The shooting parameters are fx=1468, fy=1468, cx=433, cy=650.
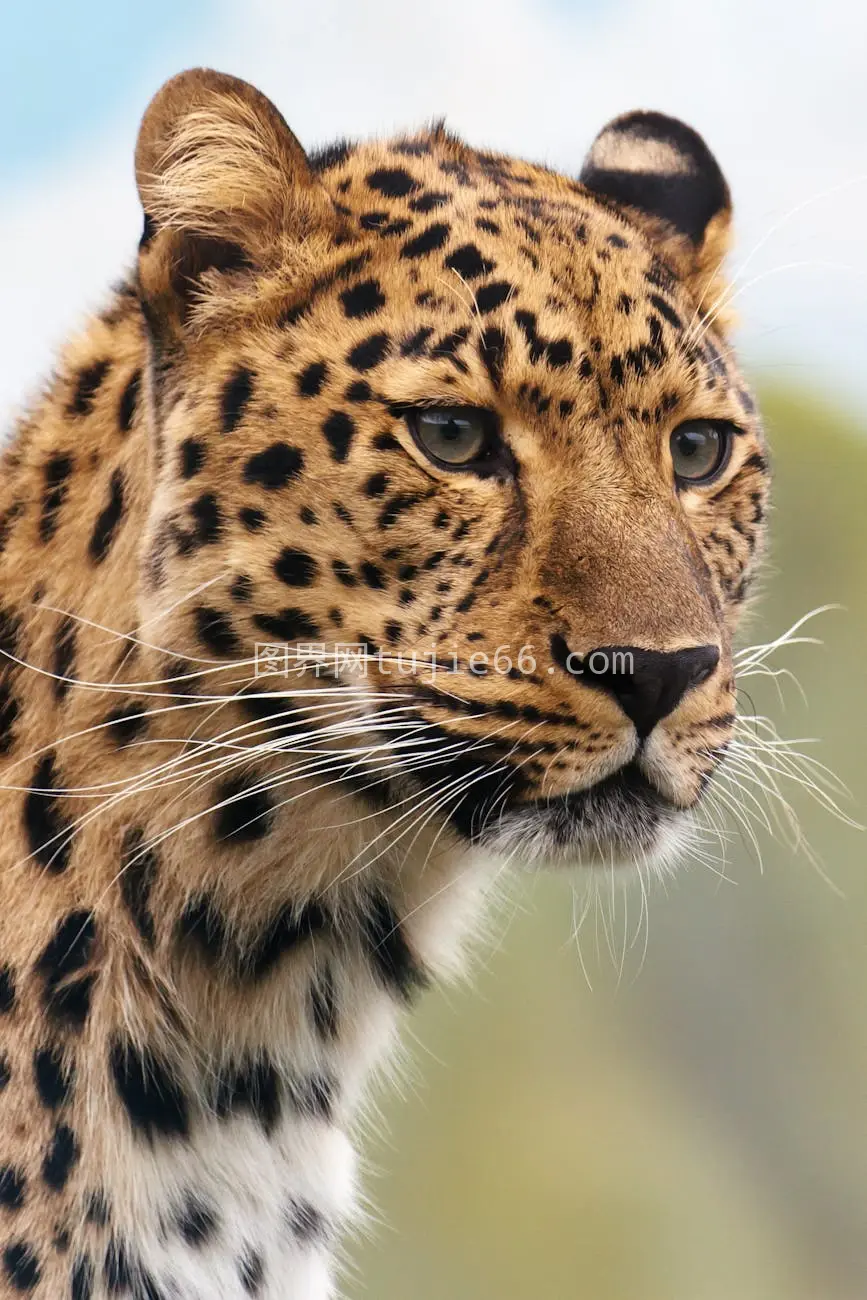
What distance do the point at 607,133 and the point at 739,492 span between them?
1206mm

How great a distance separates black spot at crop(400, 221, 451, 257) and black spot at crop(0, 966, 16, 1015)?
1.76 metres

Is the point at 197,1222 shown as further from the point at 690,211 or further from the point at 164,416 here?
the point at 690,211

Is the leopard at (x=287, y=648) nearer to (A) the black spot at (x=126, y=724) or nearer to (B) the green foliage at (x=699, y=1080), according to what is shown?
(A) the black spot at (x=126, y=724)

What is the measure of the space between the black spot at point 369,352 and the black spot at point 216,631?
0.60 m

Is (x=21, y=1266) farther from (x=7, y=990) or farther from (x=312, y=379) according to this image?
(x=312, y=379)

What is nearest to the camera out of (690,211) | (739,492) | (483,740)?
(483,740)

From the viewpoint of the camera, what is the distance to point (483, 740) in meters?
2.94

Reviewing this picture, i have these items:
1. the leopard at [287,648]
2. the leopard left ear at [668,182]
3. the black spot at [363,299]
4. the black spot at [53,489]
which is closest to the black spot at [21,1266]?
the leopard at [287,648]

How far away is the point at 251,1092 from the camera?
3.35m

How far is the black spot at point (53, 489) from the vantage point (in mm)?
3270

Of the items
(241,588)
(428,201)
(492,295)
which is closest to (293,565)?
(241,588)

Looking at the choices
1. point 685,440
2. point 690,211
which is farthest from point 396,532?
point 690,211

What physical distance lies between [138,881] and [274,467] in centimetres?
95

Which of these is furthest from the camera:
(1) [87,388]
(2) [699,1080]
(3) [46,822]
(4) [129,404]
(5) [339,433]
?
(2) [699,1080]
